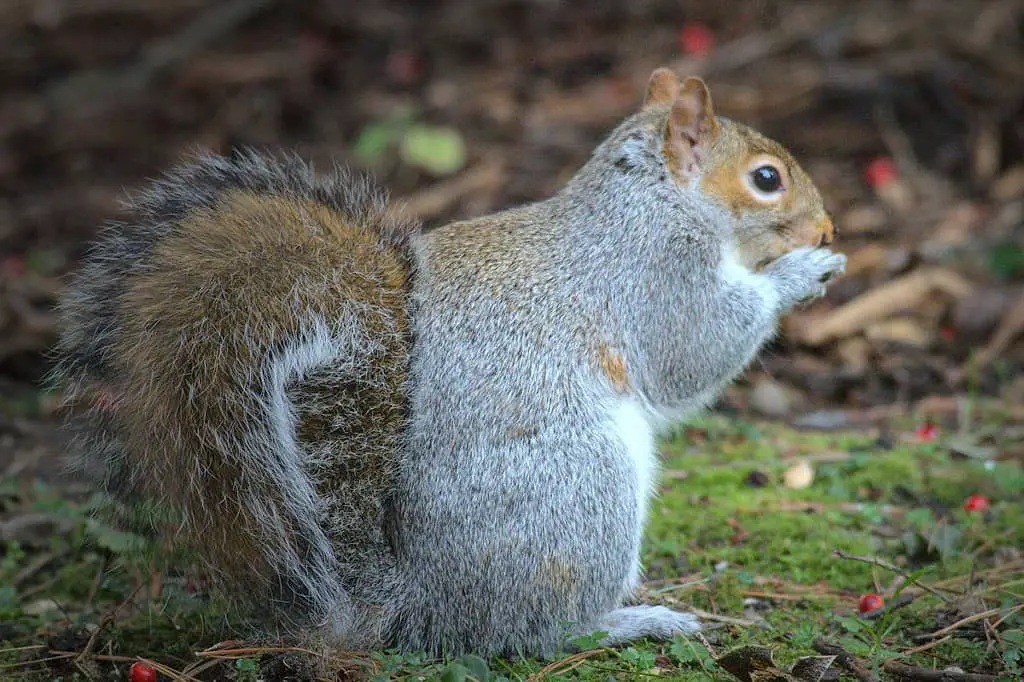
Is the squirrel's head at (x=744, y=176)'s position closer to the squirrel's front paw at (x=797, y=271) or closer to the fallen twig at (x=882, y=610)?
the squirrel's front paw at (x=797, y=271)

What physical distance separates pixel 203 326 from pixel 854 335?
329 cm

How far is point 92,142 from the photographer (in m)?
6.95

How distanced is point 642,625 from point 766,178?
130 centimetres

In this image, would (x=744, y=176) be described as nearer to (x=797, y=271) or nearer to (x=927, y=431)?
(x=797, y=271)

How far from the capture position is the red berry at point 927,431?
13.1ft

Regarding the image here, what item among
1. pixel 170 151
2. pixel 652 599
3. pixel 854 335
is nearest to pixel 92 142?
pixel 170 151

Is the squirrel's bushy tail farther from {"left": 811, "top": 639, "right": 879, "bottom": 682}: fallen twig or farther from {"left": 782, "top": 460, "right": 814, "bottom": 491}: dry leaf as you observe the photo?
{"left": 782, "top": 460, "right": 814, "bottom": 491}: dry leaf

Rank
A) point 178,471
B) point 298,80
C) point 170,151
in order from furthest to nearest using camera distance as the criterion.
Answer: point 298,80, point 170,151, point 178,471

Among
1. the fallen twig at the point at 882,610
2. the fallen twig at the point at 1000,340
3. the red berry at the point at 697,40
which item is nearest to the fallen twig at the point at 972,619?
the fallen twig at the point at 882,610

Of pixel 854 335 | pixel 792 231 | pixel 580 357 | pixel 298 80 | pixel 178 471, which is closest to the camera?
pixel 178 471

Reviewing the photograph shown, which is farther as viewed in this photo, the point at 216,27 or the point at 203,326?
the point at 216,27

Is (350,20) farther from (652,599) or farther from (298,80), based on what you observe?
(652,599)

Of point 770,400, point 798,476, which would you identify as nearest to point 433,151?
point 770,400

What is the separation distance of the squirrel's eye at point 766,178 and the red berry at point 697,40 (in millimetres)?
3767
